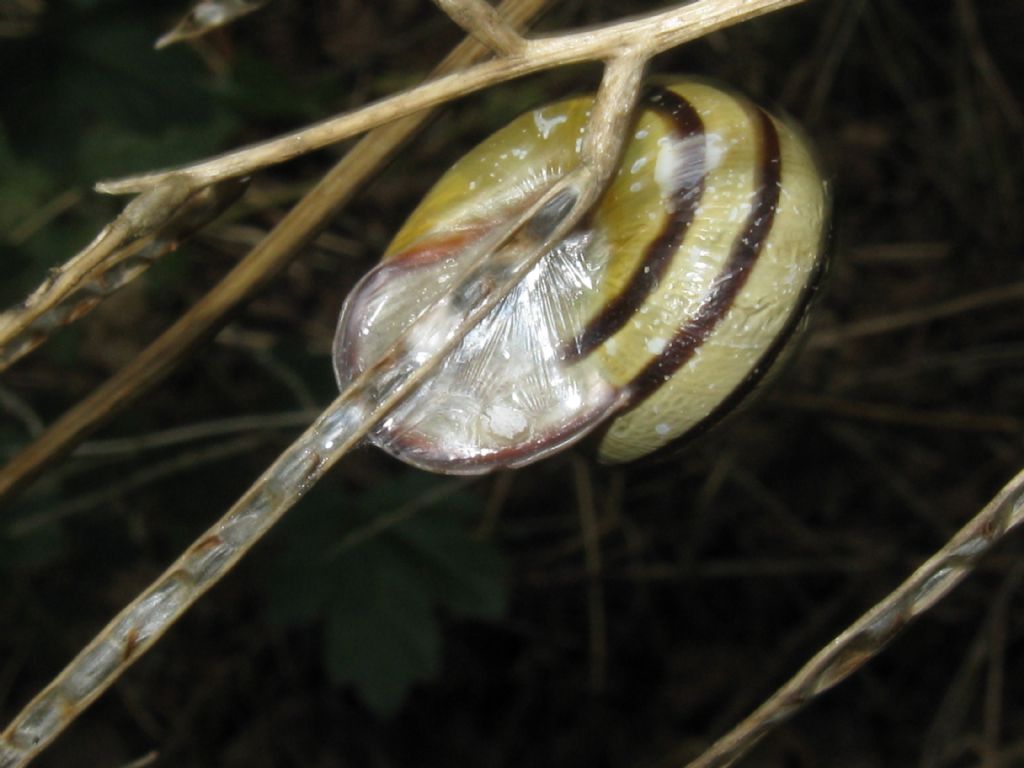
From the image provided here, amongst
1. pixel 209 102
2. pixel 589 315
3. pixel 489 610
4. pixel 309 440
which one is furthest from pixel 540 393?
pixel 209 102

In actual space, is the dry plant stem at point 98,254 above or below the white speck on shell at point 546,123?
above

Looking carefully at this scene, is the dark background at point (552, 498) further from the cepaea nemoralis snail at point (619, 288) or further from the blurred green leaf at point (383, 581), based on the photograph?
the cepaea nemoralis snail at point (619, 288)

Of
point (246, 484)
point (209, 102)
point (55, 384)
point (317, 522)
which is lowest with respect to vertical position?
point (317, 522)

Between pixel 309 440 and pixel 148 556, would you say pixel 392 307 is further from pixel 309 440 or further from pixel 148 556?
pixel 148 556

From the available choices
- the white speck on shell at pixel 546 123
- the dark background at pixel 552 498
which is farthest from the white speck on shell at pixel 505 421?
the dark background at pixel 552 498

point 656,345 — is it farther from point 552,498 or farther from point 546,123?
point 552,498

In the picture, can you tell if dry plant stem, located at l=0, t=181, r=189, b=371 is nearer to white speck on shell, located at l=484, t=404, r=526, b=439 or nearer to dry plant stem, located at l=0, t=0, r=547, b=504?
dry plant stem, located at l=0, t=0, r=547, b=504
